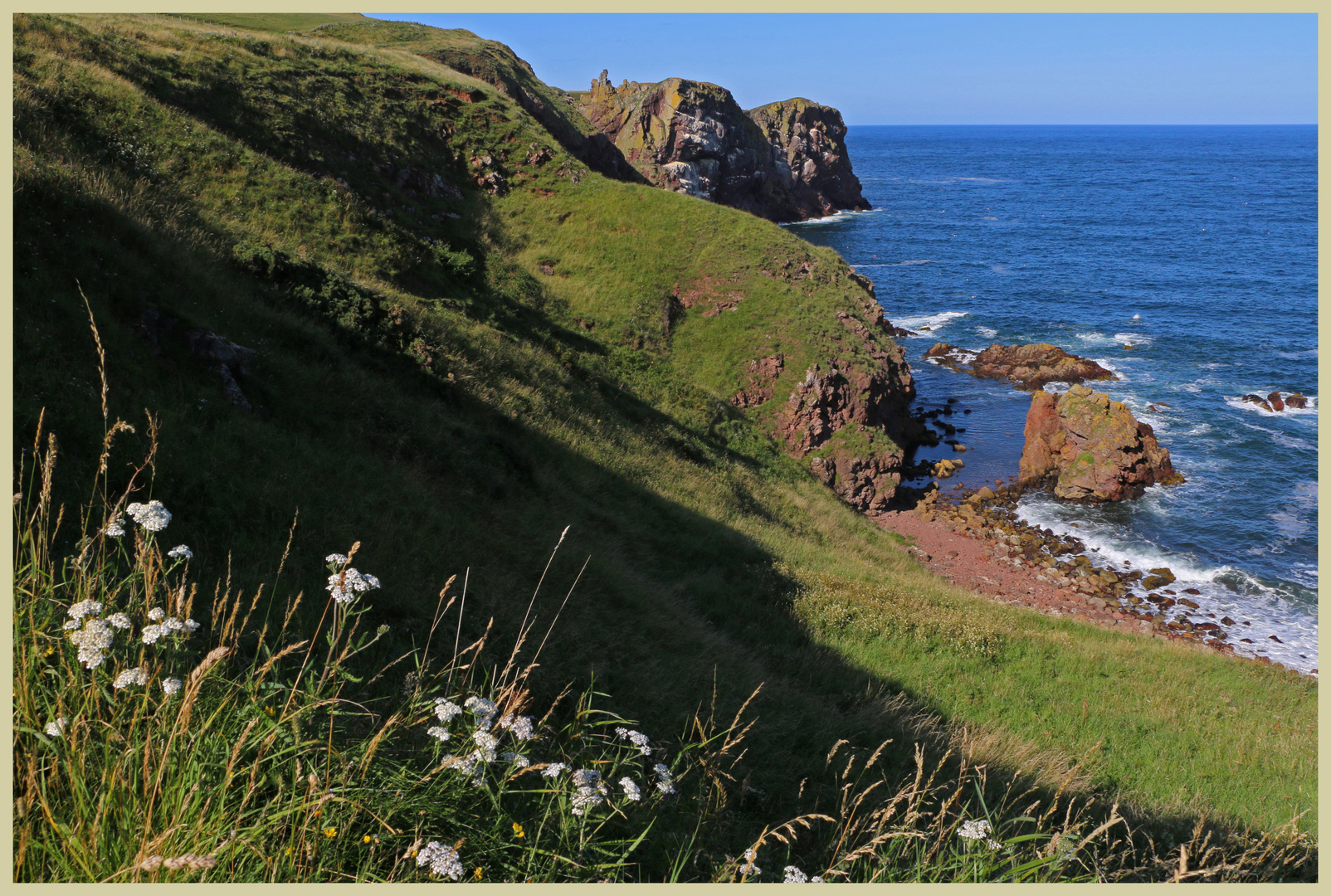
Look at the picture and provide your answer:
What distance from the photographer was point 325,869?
3.09 meters

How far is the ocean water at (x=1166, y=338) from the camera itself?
3344 cm

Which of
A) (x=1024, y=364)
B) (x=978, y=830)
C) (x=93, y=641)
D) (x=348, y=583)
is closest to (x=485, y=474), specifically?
(x=348, y=583)

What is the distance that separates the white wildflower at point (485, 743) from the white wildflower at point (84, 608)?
6.16ft

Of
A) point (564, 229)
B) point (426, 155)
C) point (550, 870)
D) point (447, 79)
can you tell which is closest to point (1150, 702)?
point (550, 870)

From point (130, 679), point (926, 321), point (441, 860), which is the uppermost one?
point (926, 321)

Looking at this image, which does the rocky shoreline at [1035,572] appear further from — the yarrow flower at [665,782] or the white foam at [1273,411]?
the yarrow flower at [665,782]

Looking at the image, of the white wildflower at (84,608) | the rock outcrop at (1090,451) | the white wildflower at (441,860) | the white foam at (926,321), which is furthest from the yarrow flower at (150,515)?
the white foam at (926,321)

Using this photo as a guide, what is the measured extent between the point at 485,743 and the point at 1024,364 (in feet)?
200

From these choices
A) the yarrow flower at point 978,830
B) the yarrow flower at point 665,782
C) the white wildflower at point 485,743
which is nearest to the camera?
the white wildflower at point 485,743

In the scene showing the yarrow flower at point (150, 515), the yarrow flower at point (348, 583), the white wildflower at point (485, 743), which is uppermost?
the yarrow flower at point (150, 515)

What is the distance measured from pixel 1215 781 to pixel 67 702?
13810mm

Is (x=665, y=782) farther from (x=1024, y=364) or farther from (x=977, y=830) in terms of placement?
(x=1024, y=364)

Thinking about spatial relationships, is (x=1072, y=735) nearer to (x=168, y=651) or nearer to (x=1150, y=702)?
(x=1150, y=702)

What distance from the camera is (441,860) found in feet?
9.76
